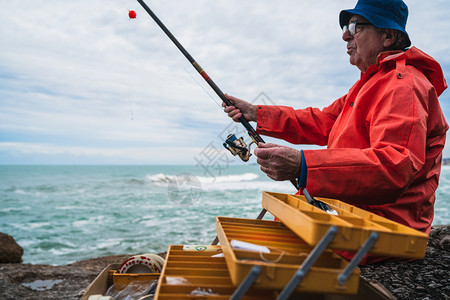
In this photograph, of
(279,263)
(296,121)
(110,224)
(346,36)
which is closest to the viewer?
(279,263)

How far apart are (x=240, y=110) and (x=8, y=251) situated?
6.42 meters

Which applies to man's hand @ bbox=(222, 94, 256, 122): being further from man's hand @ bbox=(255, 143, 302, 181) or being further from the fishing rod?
man's hand @ bbox=(255, 143, 302, 181)

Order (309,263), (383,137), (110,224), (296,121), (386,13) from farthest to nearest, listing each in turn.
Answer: (110,224), (296,121), (386,13), (383,137), (309,263)

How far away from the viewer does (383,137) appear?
6.20 ft

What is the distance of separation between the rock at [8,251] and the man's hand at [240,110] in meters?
6.30

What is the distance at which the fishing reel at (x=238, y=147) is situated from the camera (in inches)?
128

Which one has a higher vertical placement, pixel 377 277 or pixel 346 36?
pixel 346 36

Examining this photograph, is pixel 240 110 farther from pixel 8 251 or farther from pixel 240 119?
pixel 8 251

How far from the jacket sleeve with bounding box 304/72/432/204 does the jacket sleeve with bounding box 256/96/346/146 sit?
166cm

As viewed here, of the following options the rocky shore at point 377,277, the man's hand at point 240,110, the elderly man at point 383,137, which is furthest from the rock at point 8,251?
the elderly man at point 383,137

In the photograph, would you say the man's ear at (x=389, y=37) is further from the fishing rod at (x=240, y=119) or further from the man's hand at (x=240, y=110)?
→ the man's hand at (x=240, y=110)

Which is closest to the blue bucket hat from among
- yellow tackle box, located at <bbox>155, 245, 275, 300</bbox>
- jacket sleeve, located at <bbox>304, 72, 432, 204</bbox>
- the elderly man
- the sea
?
the elderly man

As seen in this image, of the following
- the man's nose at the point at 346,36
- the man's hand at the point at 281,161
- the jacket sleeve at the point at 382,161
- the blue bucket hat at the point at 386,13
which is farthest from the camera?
the man's nose at the point at 346,36

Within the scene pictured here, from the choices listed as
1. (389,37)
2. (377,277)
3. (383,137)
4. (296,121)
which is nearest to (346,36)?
(389,37)
